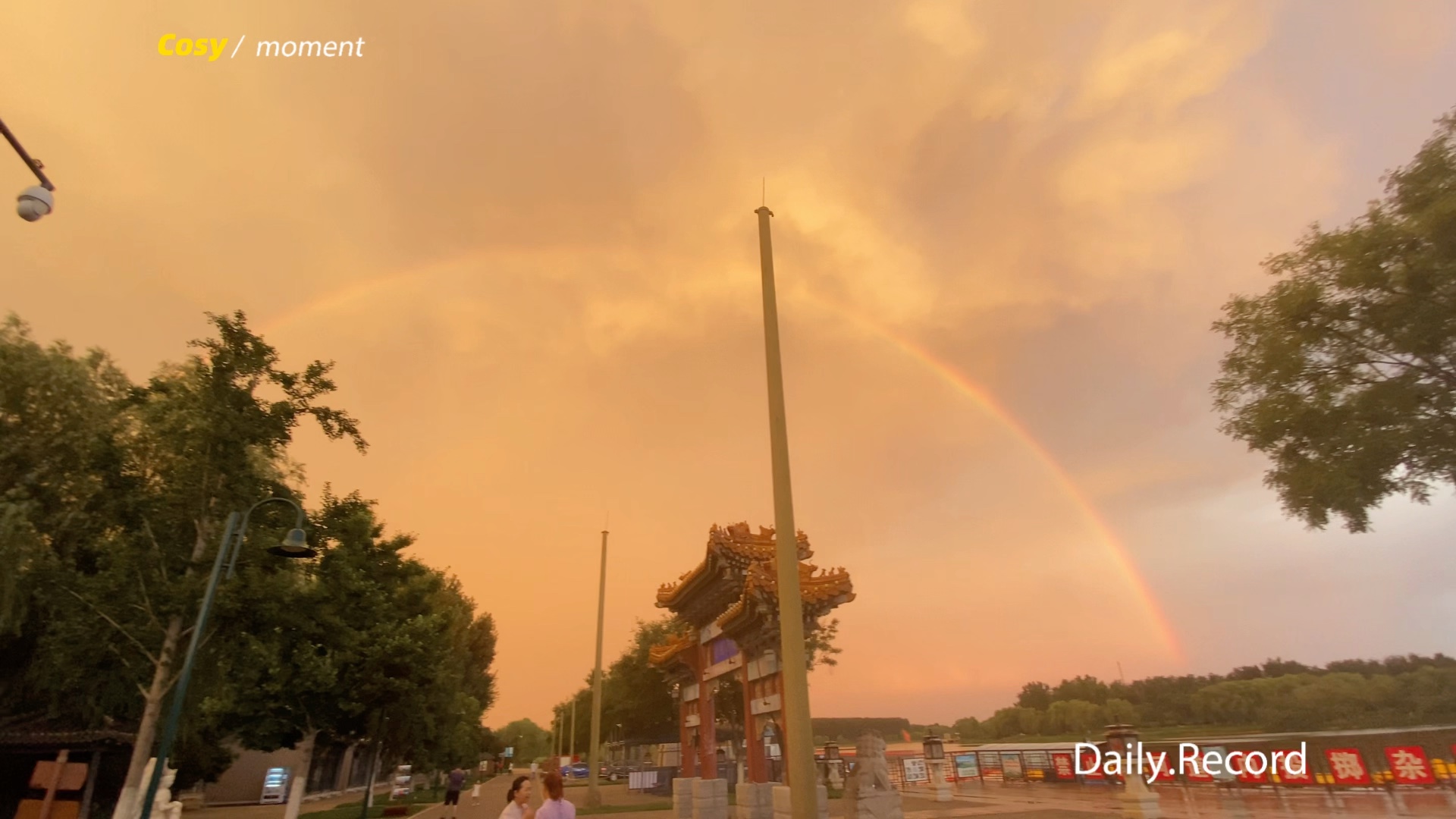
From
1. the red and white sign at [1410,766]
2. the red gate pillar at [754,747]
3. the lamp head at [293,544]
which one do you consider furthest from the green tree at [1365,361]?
the lamp head at [293,544]

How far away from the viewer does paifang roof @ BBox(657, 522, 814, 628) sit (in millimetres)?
20688

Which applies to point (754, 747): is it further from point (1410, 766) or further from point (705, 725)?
point (1410, 766)

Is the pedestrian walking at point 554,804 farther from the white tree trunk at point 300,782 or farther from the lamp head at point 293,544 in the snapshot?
the white tree trunk at point 300,782

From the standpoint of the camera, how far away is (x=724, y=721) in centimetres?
5075

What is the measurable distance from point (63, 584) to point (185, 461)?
158 inches

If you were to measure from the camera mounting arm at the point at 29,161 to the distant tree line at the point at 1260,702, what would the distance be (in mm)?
55752

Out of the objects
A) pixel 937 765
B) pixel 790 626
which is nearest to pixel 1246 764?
pixel 937 765

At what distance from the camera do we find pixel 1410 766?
1927 cm

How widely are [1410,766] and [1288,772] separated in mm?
3522

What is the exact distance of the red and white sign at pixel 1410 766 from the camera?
18.9m

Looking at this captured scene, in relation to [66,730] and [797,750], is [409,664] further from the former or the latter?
[797,750]

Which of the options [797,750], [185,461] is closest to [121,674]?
[185,461]

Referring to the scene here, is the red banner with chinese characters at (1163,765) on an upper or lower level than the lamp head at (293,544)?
lower

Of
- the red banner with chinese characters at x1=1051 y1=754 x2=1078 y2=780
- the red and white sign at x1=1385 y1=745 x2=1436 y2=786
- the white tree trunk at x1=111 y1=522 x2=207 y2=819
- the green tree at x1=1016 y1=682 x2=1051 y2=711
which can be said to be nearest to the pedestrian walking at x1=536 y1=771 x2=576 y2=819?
the white tree trunk at x1=111 y1=522 x2=207 y2=819
